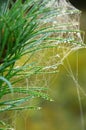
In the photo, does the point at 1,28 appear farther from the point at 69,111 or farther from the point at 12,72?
the point at 69,111

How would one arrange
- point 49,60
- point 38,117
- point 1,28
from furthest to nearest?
1. point 38,117
2. point 49,60
3. point 1,28

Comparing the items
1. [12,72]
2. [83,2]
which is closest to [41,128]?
[83,2]

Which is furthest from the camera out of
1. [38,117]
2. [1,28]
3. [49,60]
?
[38,117]

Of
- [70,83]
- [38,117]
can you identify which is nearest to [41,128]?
[38,117]

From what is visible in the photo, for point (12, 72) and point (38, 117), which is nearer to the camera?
point (12, 72)

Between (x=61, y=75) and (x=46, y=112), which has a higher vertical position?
(x=61, y=75)

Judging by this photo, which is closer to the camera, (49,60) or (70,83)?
(49,60)

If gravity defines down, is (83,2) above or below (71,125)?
above

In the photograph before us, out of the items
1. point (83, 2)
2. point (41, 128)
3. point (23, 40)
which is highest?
point (83, 2)

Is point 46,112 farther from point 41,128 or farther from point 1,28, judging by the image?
point 1,28
